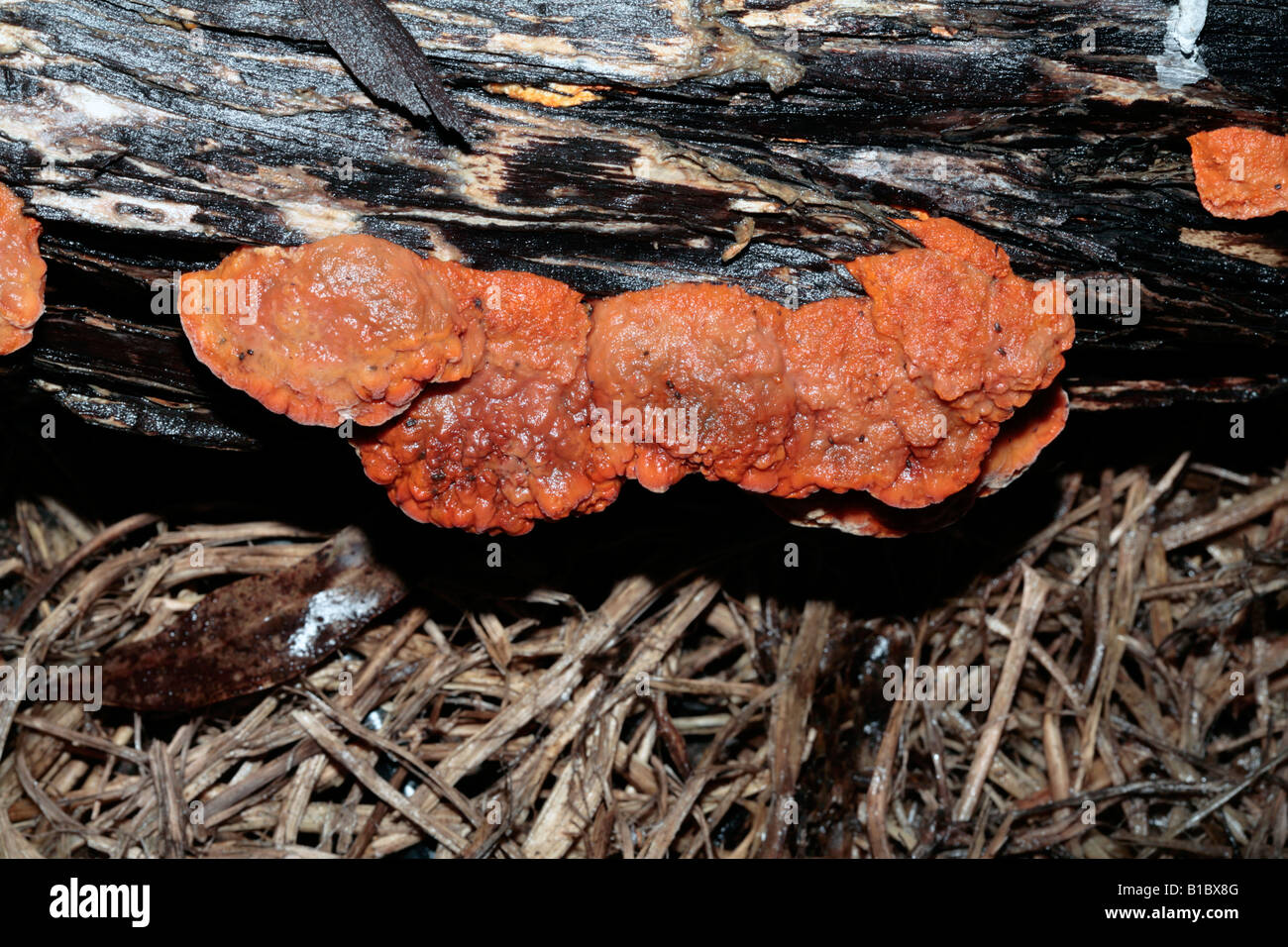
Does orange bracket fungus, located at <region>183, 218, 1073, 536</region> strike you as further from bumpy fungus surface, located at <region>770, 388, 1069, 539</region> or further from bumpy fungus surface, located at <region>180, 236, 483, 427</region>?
bumpy fungus surface, located at <region>770, 388, 1069, 539</region>

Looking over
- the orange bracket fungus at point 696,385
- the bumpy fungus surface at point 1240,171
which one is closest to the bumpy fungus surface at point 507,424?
the orange bracket fungus at point 696,385

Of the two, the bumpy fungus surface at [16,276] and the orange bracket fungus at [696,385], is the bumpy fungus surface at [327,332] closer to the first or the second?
the orange bracket fungus at [696,385]

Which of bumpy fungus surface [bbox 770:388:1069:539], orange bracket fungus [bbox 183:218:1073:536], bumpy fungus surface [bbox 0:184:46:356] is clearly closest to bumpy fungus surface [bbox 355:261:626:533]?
orange bracket fungus [bbox 183:218:1073:536]

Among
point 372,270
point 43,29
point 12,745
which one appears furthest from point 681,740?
point 43,29

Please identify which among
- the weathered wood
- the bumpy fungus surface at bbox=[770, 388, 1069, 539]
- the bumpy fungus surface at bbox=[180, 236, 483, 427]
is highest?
the weathered wood

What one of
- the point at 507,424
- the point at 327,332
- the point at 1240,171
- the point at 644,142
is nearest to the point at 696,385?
the point at 507,424
